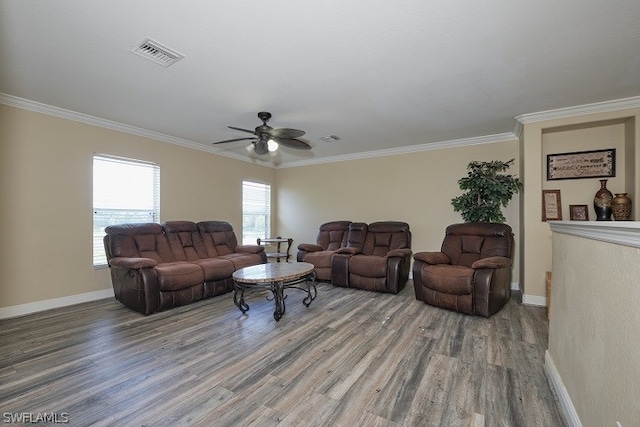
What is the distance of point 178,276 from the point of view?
11.0 feet

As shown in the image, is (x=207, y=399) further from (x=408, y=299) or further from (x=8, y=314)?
(x=8, y=314)

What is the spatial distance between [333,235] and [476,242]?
2517 millimetres

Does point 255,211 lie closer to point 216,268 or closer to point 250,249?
point 250,249

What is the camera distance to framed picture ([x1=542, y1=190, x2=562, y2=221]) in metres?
3.59

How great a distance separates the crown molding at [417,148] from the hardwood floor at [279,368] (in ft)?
8.76

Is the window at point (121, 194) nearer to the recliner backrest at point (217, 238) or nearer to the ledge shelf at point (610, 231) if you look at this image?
the recliner backrest at point (217, 238)

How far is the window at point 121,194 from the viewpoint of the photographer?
3.86 m

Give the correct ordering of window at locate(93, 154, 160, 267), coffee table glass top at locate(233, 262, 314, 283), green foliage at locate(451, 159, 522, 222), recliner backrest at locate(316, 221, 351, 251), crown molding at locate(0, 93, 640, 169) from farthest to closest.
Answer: recliner backrest at locate(316, 221, 351, 251) → green foliage at locate(451, 159, 522, 222) → window at locate(93, 154, 160, 267) → crown molding at locate(0, 93, 640, 169) → coffee table glass top at locate(233, 262, 314, 283)

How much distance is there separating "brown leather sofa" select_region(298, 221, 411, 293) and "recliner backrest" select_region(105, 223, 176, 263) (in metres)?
2.23

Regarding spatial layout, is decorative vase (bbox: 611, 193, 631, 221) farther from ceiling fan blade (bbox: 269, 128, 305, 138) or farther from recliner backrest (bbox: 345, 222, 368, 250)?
ceiling fan blade (bbox: 269, 128, 305, 138)

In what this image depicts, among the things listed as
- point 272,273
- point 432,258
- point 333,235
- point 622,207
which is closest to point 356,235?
point 333,235

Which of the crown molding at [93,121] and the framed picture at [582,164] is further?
the framed picture at [582,164]

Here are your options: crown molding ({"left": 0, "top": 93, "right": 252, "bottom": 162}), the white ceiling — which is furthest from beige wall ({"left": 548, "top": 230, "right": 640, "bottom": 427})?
crown molding ({"left": 0, "top": 93, "right": 252, "bottom": 162})

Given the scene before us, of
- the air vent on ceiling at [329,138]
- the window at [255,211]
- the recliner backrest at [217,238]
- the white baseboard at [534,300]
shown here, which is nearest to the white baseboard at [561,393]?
the white baseboard at [534,300]
